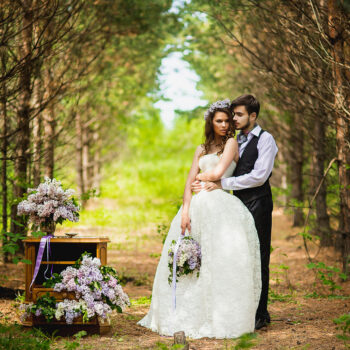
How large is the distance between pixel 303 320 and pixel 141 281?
3.58 meters

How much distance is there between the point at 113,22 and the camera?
1171 cm

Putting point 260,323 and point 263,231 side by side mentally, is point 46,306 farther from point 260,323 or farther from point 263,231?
point 263,231

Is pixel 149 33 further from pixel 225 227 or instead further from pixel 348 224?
pixel 225 227

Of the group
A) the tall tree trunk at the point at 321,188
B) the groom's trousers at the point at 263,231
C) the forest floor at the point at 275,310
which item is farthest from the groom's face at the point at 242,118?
the tall tree trunk at the point at 321,188

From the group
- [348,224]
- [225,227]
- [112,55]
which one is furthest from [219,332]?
[112,55]

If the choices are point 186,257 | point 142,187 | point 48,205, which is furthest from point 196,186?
point 142,187

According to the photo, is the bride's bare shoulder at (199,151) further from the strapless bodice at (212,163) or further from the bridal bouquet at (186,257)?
the bridal bouquet at (186,257)

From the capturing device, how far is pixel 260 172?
17.8ft

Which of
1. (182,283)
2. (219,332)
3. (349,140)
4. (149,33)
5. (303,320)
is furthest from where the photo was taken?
(149,33)

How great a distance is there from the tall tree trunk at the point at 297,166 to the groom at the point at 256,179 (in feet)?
20.5

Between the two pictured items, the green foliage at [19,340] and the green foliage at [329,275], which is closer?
the green foliage at [19,340]

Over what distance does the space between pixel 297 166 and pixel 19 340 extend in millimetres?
10835

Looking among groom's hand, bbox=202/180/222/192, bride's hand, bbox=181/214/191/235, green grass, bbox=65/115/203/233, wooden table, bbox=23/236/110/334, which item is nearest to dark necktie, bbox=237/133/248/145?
groom's hand, bbox=202/180/222/192

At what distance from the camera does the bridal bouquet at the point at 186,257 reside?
527 centimetres
